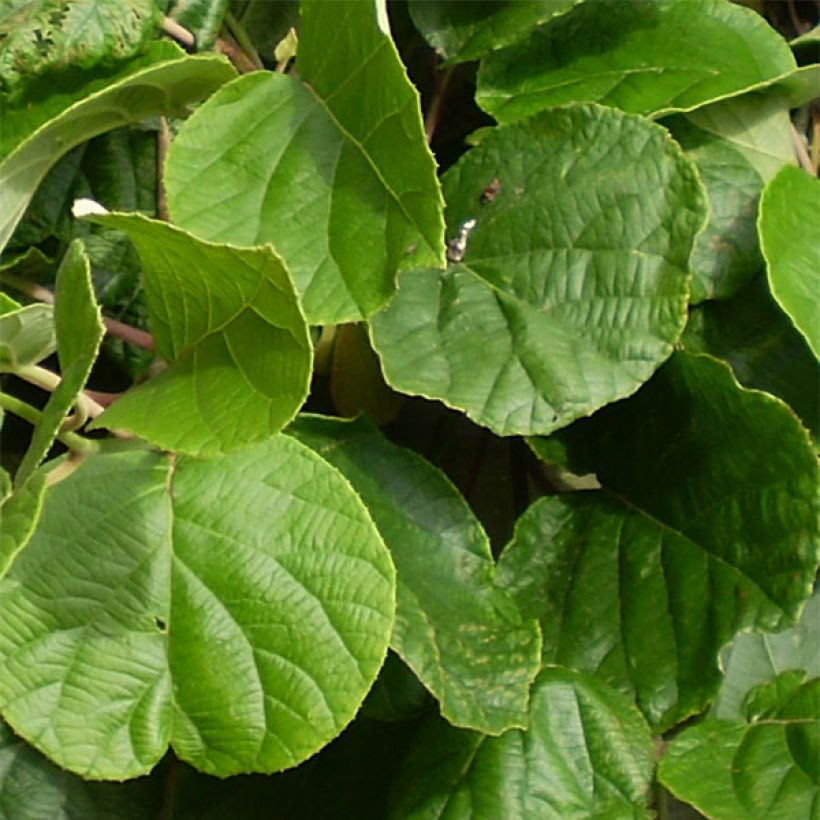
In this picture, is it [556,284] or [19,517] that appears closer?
[19,517]

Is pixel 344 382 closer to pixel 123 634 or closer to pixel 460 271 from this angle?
pixel 460 271

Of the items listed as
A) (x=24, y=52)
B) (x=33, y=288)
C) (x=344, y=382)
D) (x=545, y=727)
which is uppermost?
(x=24, y=52)

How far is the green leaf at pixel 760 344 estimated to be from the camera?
58 cm

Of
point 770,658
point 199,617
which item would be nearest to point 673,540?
point 770,658

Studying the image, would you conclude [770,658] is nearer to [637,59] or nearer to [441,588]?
[441,588]

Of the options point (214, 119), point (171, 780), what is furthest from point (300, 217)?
point (171, 780)

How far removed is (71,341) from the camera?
1.41 ft

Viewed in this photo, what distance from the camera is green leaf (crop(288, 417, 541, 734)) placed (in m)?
0.49

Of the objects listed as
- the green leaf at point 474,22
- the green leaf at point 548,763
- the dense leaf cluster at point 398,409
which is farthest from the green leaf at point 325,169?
the green leaf at point 548,763

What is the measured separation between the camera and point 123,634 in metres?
0.47

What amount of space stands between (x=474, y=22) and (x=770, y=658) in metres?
0.38

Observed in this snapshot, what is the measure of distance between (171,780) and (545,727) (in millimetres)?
195

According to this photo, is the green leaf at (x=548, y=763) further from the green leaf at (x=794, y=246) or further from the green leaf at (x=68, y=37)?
the green leaf at (x=68, y=37)

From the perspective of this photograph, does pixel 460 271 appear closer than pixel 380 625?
No
